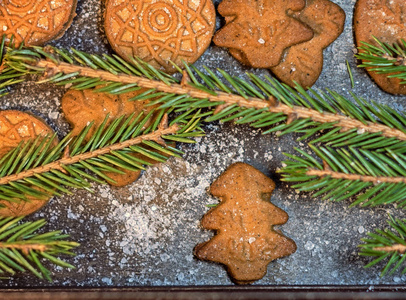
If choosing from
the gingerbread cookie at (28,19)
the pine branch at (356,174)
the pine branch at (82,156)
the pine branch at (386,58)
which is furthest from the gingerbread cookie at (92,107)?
the pine branch at (386,58)

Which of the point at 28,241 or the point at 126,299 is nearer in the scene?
the point at 28,241

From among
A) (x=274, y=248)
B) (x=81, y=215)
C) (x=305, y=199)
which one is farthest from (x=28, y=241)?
(x=305, y=199)

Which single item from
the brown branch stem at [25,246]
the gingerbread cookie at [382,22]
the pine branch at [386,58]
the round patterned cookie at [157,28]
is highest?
the gingerbread cookie at [382,22]

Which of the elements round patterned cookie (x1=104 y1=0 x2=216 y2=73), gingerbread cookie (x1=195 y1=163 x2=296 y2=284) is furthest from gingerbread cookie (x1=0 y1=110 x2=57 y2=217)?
gingerbread cookie (x1=195 y1=163 x2=296 y2=284)

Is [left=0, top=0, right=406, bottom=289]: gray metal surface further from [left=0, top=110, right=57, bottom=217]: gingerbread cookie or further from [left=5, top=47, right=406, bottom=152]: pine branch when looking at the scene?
[left=5, top=47, right=406, bottom=152]: pine branch

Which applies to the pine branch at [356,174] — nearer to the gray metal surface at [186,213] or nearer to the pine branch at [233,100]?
the pine branch at [233,100]

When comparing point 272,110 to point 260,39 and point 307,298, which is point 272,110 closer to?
point 260,39
